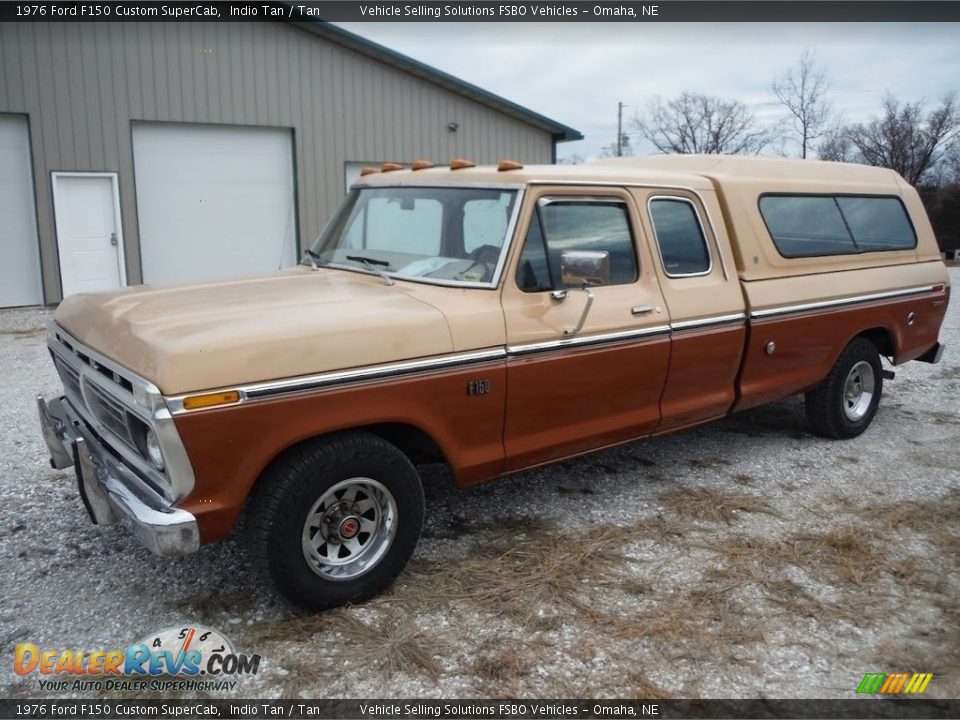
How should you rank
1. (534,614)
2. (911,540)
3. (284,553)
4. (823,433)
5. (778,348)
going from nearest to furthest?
(284,553) → (534,614) → (911,540) → (778,348) → (823,433)

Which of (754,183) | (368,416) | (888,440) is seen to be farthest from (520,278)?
(888,440)

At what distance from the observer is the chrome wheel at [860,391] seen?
20.3 feet

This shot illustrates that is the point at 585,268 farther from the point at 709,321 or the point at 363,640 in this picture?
the point at 363,640

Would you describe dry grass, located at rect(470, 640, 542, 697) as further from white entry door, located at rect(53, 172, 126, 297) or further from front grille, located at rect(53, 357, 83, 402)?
white entry door, located at rect(53, 172, 126, 297)

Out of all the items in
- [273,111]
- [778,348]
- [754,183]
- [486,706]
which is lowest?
[486,706]

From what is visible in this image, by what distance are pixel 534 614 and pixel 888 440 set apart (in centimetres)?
393

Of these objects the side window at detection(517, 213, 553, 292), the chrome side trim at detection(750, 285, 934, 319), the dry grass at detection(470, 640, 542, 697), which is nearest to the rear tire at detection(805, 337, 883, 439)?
the chrome side trim at detection(750, 285, 934, 319)

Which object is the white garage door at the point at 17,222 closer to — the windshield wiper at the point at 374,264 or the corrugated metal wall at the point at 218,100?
the corrugated metal wall at the point at 218,100

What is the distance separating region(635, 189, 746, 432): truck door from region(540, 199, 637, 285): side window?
0.61 feet

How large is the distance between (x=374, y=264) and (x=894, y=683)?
3172 millimetres

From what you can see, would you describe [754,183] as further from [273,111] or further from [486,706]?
[273,111]

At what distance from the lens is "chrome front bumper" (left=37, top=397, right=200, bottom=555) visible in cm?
308

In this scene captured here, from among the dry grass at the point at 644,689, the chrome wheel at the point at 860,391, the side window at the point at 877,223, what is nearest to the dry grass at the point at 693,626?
the dry grass at the point at 644,689

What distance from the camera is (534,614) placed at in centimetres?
358
